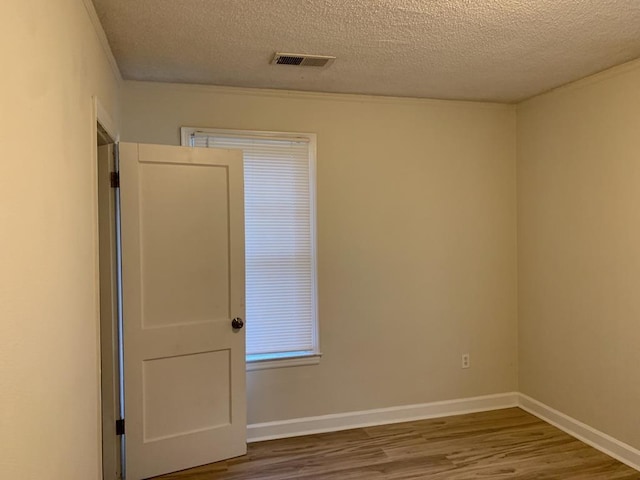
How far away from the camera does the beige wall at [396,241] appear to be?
3.30m

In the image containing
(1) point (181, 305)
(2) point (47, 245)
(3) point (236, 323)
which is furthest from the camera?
(3) point (236, 323)

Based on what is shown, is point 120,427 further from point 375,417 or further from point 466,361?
point 466,361

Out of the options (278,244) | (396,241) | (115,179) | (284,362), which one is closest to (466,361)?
(396,241)

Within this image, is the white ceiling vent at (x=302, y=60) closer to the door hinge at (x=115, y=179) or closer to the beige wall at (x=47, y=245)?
the beige wall at (x=47, y=245)

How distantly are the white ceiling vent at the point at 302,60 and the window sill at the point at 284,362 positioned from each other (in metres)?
1.96

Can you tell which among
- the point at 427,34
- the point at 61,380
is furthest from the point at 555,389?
the point at 61,380

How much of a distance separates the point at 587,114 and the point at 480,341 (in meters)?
1.84

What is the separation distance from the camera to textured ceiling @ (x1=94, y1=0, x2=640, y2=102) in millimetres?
2096

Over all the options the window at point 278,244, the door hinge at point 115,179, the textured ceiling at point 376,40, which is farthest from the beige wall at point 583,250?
the door hinge at point 115,179

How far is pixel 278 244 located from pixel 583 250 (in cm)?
209

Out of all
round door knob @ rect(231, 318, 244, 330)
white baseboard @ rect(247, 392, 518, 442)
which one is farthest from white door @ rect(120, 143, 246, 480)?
white baseboard @ rect(247, 392, 518, 442)

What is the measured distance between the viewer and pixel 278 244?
332cm

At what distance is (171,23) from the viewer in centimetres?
223

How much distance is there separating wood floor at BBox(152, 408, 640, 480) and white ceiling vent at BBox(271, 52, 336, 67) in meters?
2.45
